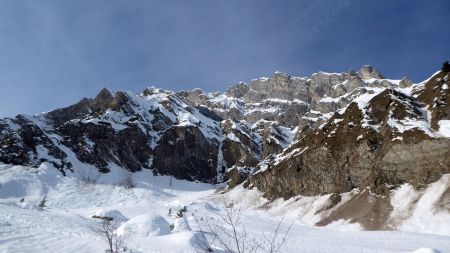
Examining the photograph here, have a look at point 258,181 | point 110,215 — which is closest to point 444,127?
point 258,181

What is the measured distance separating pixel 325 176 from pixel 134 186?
234ft

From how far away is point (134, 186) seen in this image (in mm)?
141500

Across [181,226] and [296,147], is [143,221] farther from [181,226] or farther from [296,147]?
[296,147]

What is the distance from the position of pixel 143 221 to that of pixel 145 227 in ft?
3.81

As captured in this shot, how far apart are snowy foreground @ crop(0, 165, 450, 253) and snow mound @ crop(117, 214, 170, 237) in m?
0.10

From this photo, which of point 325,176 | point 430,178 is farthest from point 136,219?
point 325,176

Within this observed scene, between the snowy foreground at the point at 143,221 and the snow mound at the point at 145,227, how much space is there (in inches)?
3.8

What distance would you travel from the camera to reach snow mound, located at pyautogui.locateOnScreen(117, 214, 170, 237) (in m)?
40.9

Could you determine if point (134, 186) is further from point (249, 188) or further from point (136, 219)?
point (136, 219)

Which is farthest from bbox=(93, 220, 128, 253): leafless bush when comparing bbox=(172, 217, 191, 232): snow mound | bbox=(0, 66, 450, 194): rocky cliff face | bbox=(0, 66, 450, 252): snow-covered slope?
bbox=(0, 66, 450, 194): rocky cliff face

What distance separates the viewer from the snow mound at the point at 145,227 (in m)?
40.9

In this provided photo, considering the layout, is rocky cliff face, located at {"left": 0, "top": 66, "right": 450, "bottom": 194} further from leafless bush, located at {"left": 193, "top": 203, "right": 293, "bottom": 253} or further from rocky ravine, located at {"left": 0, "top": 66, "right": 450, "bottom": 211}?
leafless bush, located at {"left": 193, "top": 203, "right": 293, "bottom": 253}

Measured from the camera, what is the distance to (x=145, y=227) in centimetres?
4225

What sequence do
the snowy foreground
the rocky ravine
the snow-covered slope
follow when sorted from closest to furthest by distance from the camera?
the snowy foreground → the snow-covered slope → the rocky ravine
